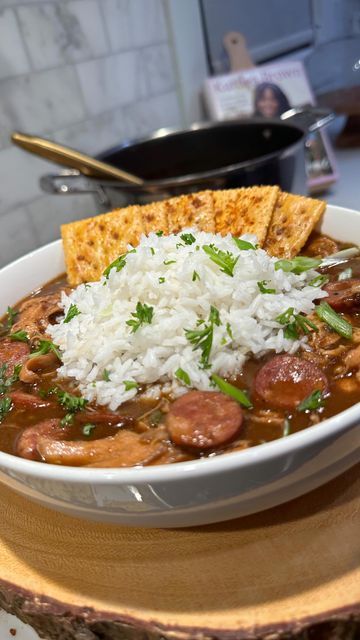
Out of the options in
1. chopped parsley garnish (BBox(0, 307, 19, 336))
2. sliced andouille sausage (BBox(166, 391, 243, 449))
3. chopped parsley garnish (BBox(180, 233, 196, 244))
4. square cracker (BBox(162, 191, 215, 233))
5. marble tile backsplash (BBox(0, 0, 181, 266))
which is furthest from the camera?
marble tile backsplash (BBox(0, 0, 181, 266))

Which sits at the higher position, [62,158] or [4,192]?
[62,158]

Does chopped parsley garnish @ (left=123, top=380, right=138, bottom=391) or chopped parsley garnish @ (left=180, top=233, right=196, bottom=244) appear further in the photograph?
chopped parsley garnish @ (left=180, top=233, right=196, bottom=244)

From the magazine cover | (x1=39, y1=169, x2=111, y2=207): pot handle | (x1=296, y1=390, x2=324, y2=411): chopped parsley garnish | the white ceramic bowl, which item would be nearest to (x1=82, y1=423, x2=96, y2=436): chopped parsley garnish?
the white ceramic bowl

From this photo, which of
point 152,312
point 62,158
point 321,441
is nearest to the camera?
point 321,441

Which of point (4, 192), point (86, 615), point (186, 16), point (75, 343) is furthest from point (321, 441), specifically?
point (186, 16)

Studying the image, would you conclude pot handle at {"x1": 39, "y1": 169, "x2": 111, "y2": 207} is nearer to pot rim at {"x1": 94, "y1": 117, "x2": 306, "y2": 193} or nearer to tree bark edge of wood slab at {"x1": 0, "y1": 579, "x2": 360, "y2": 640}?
pot rim at {"x1": 94, "y1": 117, "x2": 306, "y2": 193}

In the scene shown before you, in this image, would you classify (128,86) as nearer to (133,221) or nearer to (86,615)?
(133,221)

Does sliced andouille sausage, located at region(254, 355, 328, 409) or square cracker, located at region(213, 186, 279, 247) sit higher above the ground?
square cracker, located at region(213, 186, 279, 247)

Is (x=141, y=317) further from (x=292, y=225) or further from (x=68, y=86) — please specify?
(x=68, y=86)
